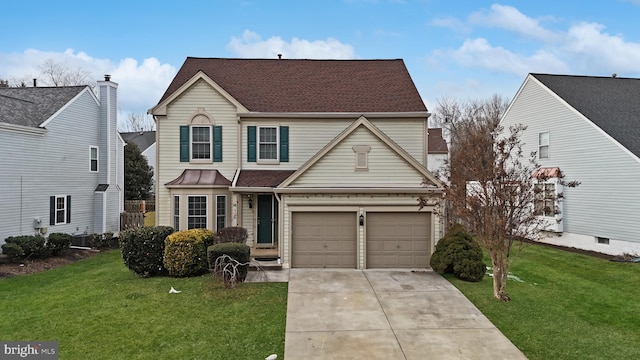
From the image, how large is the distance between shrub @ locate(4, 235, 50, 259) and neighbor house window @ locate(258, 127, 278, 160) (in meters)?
9.71

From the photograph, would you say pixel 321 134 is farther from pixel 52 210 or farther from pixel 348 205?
pixel 52 210

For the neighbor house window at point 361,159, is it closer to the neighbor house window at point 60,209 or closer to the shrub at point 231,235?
the shrub at point 231,235

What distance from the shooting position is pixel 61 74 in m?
38.3

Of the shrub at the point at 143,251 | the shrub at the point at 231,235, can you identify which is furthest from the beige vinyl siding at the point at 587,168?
the shrub at the point at 143,251

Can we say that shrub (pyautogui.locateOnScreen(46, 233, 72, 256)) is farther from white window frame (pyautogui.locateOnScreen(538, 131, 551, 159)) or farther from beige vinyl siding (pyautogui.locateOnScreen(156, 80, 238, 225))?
white window frame (pyautogui.locateOnScreen(538, 131, 551, 159))

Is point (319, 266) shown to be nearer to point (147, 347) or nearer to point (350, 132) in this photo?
point (350, 132)

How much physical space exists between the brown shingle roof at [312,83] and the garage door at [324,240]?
5142 millimetres

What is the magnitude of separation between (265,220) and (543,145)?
15.5 meters

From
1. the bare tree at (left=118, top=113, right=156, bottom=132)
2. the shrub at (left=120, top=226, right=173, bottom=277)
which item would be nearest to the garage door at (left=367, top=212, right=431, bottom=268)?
the shrub at (left=120, top=226, right=173, bottom=277)

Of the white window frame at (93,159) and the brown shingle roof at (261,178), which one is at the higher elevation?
the white window frame at (93,159)

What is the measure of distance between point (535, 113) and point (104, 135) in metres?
23.8

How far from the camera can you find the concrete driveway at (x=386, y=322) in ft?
22.0

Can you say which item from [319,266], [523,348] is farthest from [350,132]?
[523,348]

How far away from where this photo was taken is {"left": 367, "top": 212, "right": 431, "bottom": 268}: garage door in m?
12.7
